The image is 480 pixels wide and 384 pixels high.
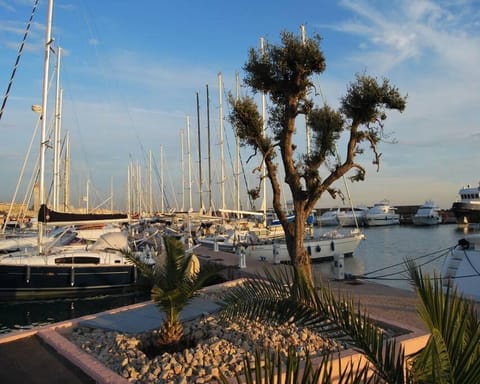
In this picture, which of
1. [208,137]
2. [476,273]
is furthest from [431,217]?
[476,273]

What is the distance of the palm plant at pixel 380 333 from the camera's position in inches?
122

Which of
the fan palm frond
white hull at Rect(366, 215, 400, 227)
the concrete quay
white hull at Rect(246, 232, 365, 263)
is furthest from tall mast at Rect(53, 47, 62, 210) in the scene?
white hull at Rect(366, 215, 400, 227)

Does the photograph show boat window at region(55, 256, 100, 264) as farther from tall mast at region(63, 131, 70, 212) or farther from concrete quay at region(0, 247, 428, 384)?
tall mast at region(63, 131, 70, 212)

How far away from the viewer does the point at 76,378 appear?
6.31 meters

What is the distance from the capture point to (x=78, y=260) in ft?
59.6

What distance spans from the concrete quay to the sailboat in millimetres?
8095

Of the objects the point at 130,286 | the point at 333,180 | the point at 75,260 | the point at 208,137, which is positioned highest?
the point at 208,137

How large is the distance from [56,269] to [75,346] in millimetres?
11252

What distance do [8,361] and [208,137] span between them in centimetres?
3664

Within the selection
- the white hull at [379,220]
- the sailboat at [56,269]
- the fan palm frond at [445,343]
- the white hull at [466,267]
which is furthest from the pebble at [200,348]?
the white hull at [379,220]

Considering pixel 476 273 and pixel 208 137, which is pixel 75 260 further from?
pixel 208 137

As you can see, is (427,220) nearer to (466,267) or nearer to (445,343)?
(466,267)

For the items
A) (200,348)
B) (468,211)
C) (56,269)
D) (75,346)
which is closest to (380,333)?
(200,348)

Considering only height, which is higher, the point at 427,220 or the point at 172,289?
the point at 427,220
